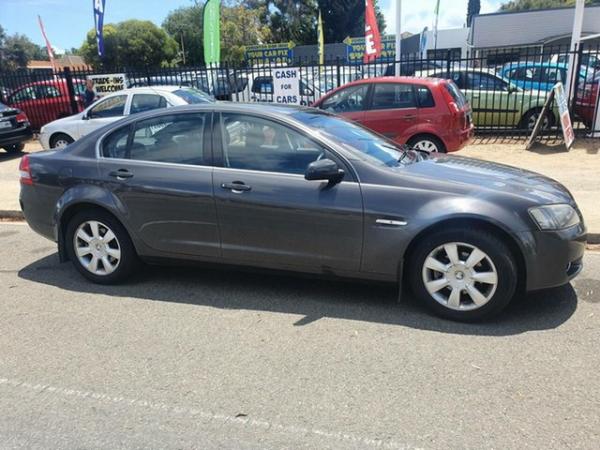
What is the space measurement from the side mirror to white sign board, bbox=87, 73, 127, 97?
40.4ft

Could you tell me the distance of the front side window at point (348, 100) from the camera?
9.31m

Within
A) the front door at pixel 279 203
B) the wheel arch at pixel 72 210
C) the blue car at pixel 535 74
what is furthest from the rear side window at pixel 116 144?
the blue car at pixel 535 74

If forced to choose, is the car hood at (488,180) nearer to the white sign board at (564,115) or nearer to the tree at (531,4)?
the white sign board at (564,115)

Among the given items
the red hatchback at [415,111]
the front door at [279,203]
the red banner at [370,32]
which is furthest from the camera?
the red banner at [370,32]

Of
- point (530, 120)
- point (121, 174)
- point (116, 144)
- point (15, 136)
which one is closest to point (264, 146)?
point (121, 174)

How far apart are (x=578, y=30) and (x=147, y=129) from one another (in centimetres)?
1080

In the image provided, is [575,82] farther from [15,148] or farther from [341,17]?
[341,17]

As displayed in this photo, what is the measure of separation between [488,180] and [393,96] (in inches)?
223

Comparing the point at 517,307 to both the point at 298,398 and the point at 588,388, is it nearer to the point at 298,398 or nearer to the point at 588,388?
the point at 588,388

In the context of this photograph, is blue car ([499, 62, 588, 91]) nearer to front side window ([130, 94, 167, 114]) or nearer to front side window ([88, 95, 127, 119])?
front side window ([130, 94, 167, 114])

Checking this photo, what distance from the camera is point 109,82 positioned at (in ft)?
A: 47.7

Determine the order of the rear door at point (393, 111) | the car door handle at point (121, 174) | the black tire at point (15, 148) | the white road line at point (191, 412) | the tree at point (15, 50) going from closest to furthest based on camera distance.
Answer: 1. the white road line at point (191, 412)
2. the car door handle at point (121, 174)
3. the rear door at point (393, 111)
4. the black tire at point (15, 148)
5. the tree at point (15, 50)

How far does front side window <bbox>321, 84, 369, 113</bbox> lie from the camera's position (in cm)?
931

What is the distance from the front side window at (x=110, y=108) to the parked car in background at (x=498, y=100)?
7.50 meters
